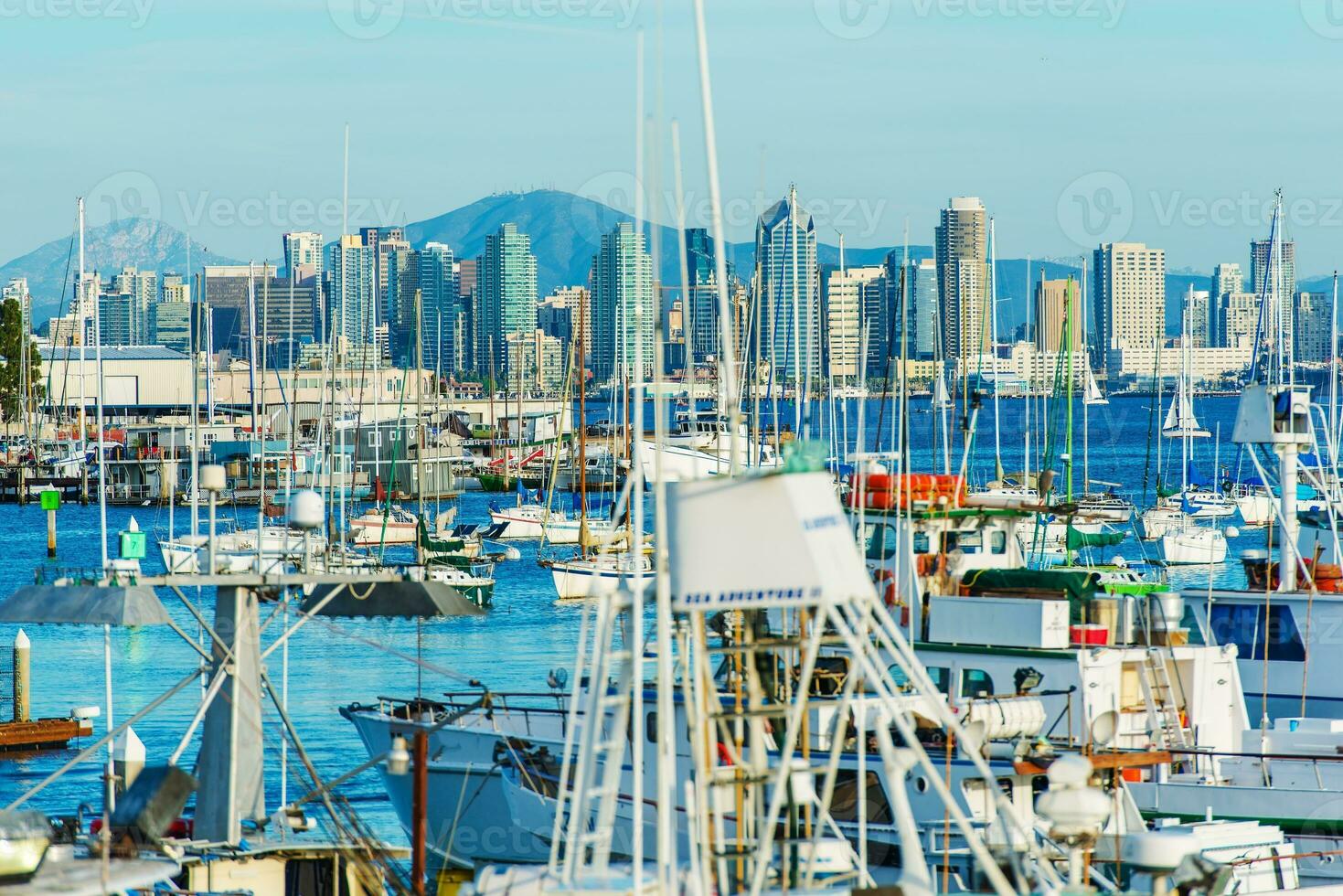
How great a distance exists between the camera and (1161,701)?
23.5 metres

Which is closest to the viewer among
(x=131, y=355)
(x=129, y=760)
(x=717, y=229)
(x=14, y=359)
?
(x=717, y=229)

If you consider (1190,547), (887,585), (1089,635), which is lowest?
(1190,547)

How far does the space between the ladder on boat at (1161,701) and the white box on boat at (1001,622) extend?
1.07 m

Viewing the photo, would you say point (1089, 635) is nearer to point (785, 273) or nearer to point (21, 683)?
A: point (21, 683)

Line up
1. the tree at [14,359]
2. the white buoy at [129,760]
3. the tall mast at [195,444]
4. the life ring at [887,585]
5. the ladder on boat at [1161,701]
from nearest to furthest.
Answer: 1. the tall mast at [195,444]
2. the ladder on boat at [1161,701]
3. the white buoy at [129,760]
4. the life ring at [887,585]
5. the tree at [14,359]

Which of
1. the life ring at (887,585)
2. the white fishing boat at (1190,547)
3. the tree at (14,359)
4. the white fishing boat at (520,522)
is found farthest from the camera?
the tree at (14,359)

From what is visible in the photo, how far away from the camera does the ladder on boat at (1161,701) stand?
909 inches

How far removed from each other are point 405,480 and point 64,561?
2287 cm

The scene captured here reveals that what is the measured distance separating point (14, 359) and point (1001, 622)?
109m

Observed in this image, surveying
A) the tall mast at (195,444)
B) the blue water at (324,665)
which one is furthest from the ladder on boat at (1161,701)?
the tall mast at (195,444)

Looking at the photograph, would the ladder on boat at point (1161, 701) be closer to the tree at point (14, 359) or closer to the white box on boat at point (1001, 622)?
the white box on boat at point (1001, 622)

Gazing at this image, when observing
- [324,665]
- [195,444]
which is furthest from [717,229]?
[324,665]

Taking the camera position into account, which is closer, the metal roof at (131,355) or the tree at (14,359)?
the tree at (14,359)

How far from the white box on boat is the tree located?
337ft
